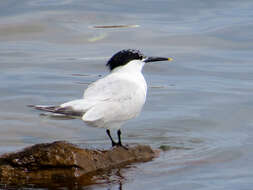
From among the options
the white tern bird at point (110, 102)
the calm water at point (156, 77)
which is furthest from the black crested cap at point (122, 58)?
the calm water at point (156, 77)

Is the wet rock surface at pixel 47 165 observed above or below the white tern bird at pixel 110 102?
below

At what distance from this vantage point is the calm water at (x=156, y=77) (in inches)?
292

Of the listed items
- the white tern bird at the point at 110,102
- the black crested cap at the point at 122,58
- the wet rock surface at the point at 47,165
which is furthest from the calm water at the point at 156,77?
the black crested cap at the point at 122,58

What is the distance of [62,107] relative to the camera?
21.2ft

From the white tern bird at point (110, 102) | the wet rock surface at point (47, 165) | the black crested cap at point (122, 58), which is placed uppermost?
the black crested cap at point (122, 58)

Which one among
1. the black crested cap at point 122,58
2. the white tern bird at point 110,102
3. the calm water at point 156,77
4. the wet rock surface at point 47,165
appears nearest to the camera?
the wet rock surface at point 47,165

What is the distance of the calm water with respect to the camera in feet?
24.3

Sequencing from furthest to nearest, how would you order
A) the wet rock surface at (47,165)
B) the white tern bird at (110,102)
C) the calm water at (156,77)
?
the calm water at (156,77) → the white tern bird at (110,102) → the wet rock surface at (47,165)

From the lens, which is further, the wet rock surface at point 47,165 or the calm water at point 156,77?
the calm water at point 156,77

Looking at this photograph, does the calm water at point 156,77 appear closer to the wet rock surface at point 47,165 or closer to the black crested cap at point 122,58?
the wet rock surface at point 47,165

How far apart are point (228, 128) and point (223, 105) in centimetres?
99

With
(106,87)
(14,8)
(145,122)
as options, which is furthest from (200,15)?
(106,87)

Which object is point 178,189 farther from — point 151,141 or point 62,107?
point 151,141

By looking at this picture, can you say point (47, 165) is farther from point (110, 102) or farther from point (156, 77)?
point (156, 77)
